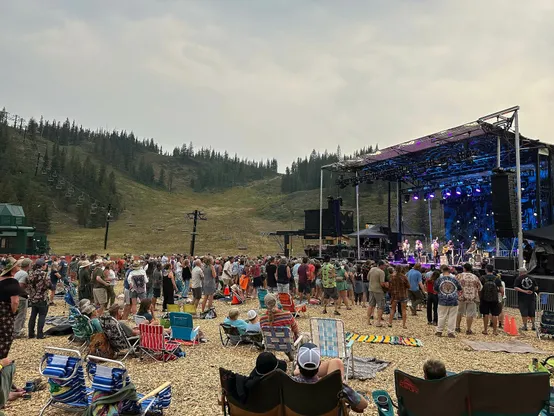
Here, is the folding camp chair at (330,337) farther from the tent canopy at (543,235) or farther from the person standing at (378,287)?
the tent canopy at (543,235)

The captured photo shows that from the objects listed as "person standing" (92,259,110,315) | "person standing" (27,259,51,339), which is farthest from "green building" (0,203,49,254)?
"person standing" (27,259,51,339)

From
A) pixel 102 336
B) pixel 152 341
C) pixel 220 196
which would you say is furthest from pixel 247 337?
pixel 220 196

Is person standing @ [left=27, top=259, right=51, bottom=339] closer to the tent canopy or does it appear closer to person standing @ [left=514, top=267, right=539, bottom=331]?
person standing @ [left=514, top=267, right=539, bottom=331]

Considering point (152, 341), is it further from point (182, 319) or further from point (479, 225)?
point (479, 225)

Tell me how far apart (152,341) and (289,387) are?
400 centimetres

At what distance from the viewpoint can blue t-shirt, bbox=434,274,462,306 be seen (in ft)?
26.8

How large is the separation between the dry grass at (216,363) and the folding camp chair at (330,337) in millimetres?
542

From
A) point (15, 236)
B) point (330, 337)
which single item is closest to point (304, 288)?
point (330, 337)

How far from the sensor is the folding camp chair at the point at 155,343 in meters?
6.07

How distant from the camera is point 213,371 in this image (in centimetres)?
562

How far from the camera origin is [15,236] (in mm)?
33688

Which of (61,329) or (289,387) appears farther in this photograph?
(61,329)

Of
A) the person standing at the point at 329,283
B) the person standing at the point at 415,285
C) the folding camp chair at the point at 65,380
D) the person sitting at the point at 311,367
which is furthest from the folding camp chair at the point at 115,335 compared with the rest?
the person standing at the point at 415,285

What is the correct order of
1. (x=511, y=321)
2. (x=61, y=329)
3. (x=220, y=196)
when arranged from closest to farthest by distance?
1. (x=61, y=329)
2. (x=511, y=321)
3. (x=220, y=196)
